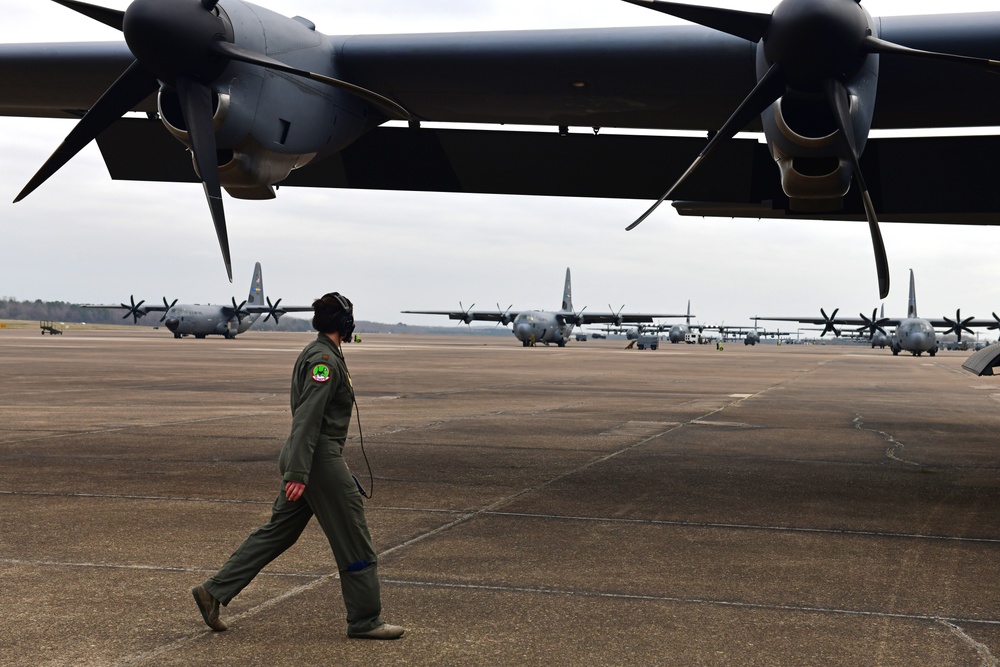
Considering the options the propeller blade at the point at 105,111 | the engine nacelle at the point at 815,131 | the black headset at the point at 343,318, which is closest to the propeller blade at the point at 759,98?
the engine nacelle at the point at 815,131

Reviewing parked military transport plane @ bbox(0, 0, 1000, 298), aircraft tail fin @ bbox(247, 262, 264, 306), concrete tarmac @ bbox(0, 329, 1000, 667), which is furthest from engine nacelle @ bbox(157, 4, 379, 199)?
aircraft tail fin @ bbox(247, 262, 264, 306)

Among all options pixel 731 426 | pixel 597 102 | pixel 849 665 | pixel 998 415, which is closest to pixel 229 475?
pixel 597 102

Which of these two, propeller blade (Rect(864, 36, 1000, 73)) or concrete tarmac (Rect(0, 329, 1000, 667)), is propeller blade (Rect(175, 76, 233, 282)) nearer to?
concrete tarmac (Rect(0, 329, 1000, 667))

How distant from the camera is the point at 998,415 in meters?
19.0

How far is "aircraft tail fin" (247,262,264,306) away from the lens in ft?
289

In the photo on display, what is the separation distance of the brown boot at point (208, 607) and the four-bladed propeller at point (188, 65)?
4.09 m

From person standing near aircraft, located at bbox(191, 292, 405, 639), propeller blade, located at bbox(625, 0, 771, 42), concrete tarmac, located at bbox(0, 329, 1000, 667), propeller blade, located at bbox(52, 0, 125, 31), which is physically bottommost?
concrete tarmac, located at bbox(0, 329, 1000, 667)

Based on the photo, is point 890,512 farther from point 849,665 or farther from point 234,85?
point 234,85

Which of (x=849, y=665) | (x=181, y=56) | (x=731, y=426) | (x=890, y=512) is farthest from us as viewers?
(x=731, y=426)

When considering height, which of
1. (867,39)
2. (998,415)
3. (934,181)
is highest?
(867,39)

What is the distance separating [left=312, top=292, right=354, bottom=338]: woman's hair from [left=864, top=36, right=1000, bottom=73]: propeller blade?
445 centimetres

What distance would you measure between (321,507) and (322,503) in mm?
24

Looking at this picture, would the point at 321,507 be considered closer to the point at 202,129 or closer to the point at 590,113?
the point at 202,129

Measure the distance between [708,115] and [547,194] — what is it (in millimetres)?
2241
